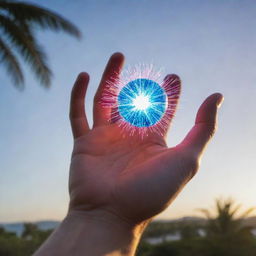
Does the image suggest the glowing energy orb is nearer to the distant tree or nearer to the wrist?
the wrist

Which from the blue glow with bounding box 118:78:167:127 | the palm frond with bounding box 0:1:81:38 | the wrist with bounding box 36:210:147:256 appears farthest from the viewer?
the palm frond with bounding box 0:1:81:38

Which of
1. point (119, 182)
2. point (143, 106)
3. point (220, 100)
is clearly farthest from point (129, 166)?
point (220, 100)

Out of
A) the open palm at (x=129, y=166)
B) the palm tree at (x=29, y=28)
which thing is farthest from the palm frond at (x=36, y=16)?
the open palm at (x=129, y=166)

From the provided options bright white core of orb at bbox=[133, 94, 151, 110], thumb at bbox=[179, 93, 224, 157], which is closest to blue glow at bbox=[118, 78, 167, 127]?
bright white core of orb at bbox=[133, 94, 151, 110]

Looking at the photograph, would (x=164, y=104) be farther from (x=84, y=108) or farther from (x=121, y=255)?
(x=121, y=255)

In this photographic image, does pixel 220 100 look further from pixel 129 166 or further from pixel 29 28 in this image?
pixel 29 28

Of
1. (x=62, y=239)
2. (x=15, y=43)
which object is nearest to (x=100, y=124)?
(x=62, y=239)
